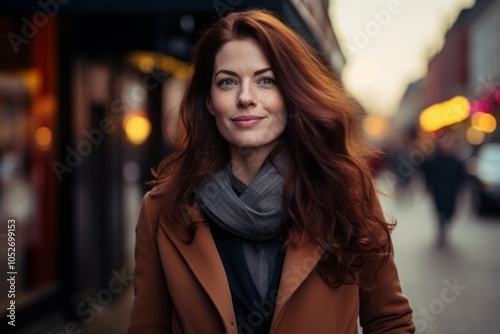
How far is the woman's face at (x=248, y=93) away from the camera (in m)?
2.21

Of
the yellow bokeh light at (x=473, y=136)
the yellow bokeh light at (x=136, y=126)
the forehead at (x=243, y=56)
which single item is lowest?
the yellow bokeh light at (x=473, y=136)

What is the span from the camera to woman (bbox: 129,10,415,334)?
7.25 ft

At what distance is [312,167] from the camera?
236 centimetres

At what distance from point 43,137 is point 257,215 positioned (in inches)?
→ 201

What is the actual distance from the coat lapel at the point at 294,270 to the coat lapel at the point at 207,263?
16 cm

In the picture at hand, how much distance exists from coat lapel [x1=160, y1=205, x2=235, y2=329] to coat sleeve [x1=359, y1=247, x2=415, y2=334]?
19.3 inches

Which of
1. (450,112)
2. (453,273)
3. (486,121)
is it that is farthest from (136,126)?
(450,112)

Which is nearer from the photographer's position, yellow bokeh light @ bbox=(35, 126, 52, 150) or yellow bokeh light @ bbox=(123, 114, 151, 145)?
yellow bokeh light @ bbox=(35, 126, 52, 150)

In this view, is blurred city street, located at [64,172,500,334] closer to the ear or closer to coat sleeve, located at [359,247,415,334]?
coat sleeve, located at [359,247,415,334]

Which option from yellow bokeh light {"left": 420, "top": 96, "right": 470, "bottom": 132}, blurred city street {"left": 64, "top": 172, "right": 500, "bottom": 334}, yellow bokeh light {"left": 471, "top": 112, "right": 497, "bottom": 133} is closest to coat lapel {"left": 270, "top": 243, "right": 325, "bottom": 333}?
blurred city street {"left": 64, "top": 172, "right": 500, "bottom": 334}

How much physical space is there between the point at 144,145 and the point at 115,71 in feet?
5.01

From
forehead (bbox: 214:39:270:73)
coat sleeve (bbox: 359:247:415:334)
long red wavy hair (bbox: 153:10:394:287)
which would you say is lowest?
coat sleeve (bbox: 359:247:415:334)

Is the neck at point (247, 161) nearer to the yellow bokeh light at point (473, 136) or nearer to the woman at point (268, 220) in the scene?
the woman at point (268, 220)

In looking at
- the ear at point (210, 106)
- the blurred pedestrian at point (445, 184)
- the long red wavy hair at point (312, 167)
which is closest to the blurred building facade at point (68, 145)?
the ear at point (210, 106)
